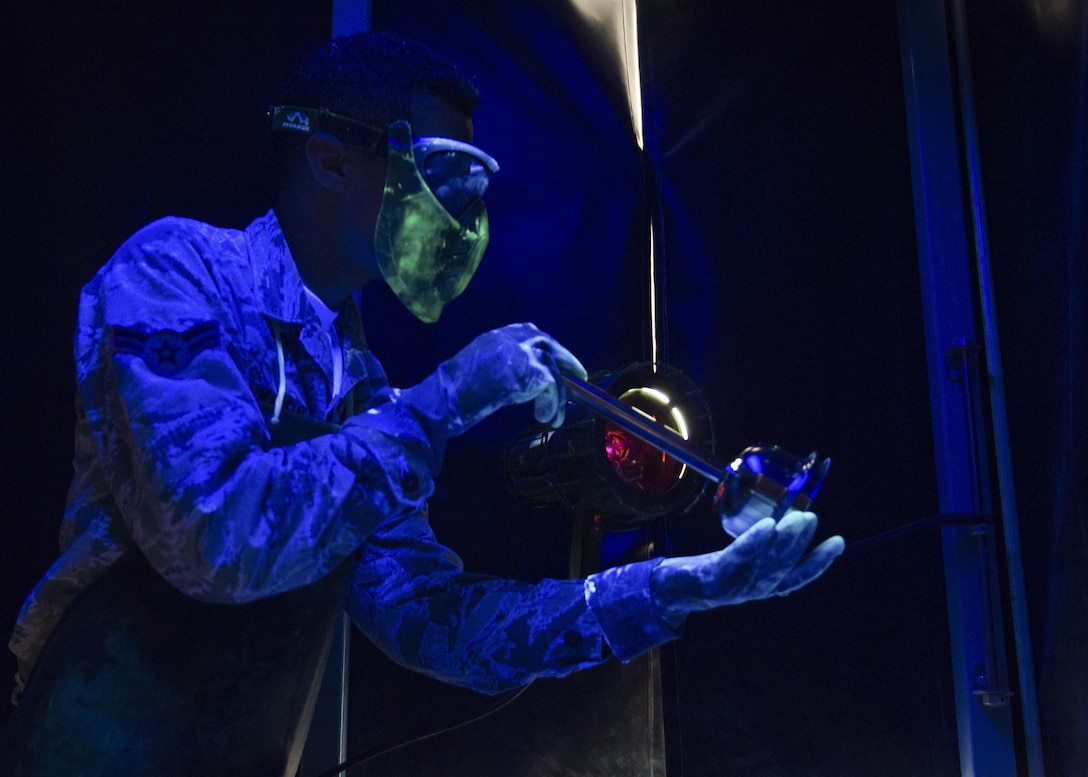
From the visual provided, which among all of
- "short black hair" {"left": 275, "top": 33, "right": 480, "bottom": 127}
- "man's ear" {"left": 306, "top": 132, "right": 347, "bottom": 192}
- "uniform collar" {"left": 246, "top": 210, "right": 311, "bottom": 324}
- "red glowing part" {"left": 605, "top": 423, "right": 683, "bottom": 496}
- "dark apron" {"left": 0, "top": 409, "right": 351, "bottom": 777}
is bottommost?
"dark apron" {"left": 0, "top": 409, "right": 351, "bottom": 777}

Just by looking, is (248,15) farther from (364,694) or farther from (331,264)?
(364,694)

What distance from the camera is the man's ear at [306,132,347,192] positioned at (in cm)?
143

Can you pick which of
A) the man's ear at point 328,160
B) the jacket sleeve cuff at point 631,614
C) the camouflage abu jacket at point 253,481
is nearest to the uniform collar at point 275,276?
the camouflage abu jacket at point 253,481

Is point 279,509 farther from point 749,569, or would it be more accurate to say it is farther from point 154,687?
point 749,569

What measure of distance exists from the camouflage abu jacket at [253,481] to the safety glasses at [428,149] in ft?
0.52

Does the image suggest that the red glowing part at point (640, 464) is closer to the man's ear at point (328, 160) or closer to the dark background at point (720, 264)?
the dark background at point (720, 264)

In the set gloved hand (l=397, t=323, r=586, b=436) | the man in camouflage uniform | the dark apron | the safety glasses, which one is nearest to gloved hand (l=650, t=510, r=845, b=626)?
the man in camouflage uniform

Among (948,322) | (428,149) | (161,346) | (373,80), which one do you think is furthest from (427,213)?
(948,322)

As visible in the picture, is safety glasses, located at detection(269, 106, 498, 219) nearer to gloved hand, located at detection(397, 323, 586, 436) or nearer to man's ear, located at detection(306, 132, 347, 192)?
man's ear, located at detection(306, 132, 347, 192)

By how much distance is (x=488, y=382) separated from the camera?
4.04 feet

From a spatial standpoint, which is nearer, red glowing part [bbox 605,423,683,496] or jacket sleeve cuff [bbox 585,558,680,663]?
jacket sleeve cuff [bbox 585,558,680,663]

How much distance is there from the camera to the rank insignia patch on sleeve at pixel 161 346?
43.3 inches

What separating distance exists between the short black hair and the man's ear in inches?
2.1

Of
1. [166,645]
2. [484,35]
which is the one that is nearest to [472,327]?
[484,35]
